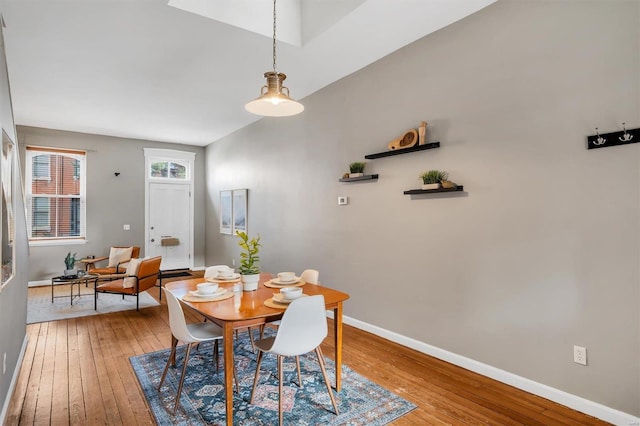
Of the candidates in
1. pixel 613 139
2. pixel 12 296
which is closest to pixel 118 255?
pixel 12 296

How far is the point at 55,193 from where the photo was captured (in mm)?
6617

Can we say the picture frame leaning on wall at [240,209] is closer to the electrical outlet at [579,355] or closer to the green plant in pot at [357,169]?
the green plant in pot at [357,169]

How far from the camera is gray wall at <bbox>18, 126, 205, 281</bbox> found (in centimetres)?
649

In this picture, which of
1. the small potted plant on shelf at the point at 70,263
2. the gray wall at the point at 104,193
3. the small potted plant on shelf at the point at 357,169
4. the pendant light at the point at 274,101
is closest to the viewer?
the pendant light at the point at 274,101

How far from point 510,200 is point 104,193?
737cm

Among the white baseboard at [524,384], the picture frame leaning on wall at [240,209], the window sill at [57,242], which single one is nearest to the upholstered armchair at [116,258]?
the window sill at [57,242]

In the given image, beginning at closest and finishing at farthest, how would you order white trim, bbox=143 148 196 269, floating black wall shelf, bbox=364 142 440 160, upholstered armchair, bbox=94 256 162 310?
floating black wall shelf, bbox=364 142 440 160 → upholstered armchair, bbox=94 256 162 310 → white trim, bbox=143 148 196 269

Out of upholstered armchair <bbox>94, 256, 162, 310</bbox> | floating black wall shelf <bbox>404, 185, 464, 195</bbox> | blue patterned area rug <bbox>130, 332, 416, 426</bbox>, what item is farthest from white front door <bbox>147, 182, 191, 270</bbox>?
floating black wall shelf <bbox>404, 185, 464, 195</bbox>

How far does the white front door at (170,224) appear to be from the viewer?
759 centimetres

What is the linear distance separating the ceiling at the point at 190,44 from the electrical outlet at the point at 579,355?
2.60 meters

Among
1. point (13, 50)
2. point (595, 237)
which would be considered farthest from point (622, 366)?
point (13, 50)

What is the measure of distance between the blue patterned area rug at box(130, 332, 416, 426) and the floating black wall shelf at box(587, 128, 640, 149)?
81.8 inches

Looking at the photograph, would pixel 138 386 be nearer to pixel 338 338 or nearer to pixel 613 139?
pixel 338 338

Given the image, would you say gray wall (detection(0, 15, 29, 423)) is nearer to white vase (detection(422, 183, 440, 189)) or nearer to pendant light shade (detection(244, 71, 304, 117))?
pendant light shade (detection(244, 71, 304, 117))
